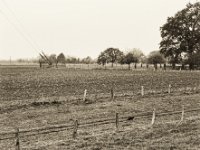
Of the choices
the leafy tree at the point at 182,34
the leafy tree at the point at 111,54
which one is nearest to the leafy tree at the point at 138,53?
the leafy tree at the point at 111,54

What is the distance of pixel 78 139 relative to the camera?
16.2 metres

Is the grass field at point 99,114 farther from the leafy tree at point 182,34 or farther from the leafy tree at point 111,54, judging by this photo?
the leafy tree at point 111,54

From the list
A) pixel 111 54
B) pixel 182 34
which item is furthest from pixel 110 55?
pixel 182 34

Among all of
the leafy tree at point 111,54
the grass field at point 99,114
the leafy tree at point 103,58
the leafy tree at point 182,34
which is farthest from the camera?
the leafy tree at point 111,54

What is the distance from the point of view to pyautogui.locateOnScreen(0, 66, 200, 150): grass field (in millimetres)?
15516

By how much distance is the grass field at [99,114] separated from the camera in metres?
15.5

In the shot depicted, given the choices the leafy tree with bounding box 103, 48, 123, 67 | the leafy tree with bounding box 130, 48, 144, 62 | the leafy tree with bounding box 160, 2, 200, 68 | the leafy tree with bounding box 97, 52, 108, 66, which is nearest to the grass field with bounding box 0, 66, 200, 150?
the leafy tree with bounding box 160, 2, 200, 68

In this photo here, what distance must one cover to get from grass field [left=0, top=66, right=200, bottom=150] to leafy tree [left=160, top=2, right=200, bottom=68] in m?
40.5

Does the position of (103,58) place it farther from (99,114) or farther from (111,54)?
(99,114)

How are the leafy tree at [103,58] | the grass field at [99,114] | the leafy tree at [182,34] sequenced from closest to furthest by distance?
the grass field at [99,114], the leafy tree at [182,34], the leafy tree at [103,58]

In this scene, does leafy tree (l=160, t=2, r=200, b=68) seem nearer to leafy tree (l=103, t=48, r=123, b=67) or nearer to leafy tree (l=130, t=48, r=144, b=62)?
leafy tree (l=103, t=48, r=123, b=67)

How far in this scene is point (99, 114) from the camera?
75.7ft

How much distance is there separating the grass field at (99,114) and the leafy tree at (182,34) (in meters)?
40.5

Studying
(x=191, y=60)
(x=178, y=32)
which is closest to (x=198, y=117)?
(x=191, y=60)
